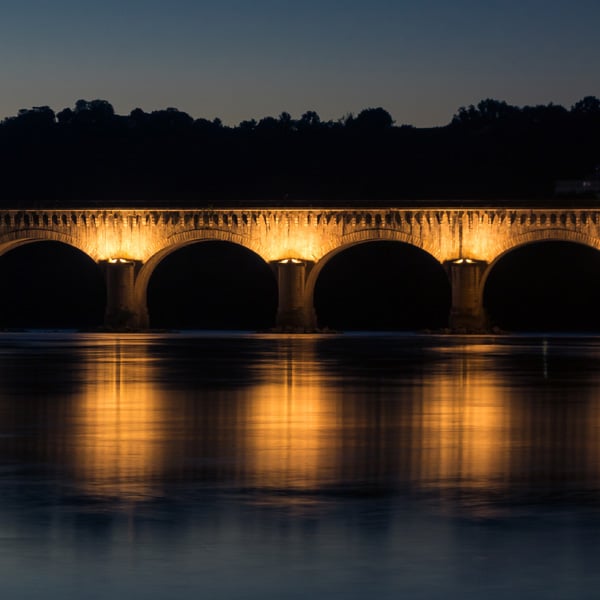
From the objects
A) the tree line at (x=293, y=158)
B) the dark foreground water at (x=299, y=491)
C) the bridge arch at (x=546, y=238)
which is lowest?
the dark foreground water at (x=299, y=491)

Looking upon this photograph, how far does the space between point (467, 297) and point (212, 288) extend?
124 ft

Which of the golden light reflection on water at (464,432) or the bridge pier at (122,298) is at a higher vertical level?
the bridge pier at (122,298)

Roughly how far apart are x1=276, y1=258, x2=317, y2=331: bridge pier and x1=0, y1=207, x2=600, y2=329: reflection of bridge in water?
46 mm

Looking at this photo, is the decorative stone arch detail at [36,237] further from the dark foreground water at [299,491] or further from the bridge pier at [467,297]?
the dark foreground water at [299,491]

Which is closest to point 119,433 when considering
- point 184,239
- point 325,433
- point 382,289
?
point 325,433

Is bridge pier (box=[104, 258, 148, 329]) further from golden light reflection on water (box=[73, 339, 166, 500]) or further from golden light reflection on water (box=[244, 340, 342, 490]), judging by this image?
golden light reflection on water (box=[244, 340, 342, 490])

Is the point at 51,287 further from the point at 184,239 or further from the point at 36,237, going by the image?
the point at 184,239

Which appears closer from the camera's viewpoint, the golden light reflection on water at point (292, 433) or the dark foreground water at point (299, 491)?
the dark foreground water at point (299, 491)

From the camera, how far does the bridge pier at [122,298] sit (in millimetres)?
74938

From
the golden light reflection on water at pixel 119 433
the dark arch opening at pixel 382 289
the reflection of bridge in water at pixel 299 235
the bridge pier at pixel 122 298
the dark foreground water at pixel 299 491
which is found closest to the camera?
the dark foreground water at pixel 299 491

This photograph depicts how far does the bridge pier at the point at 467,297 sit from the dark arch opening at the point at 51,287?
3675 centimetres

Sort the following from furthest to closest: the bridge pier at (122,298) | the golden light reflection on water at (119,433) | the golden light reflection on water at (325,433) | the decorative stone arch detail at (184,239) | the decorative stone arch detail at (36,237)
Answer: the decorative stone arch detail at (36,237) → the decorative stone arch detail at (184,239) → the bridge pier at (122,298) → the golden light reflection on water at (325,433) → the golden light reflection on water at (119,433)

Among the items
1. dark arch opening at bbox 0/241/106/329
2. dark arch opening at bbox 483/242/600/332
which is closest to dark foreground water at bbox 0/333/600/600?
dark arch opening at bbox 483/242/600/332

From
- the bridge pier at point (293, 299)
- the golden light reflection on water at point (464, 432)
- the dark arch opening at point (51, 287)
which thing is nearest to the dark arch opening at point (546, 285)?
the dark arch opening at point (51, 287)
